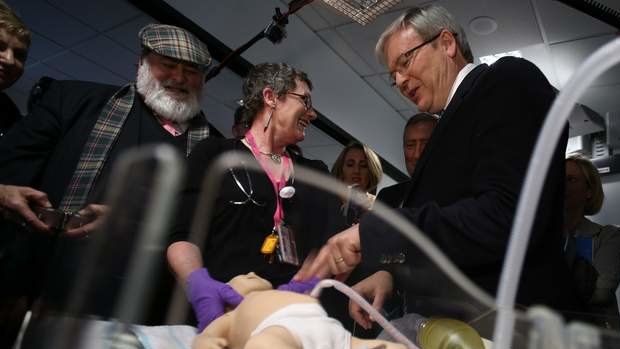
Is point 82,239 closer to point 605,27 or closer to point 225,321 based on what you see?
point 225,321

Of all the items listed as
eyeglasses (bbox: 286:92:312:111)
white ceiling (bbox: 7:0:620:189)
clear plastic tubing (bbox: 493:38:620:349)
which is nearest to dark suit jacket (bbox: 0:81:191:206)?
eyeglasses (bbox: 286:92:312:111)

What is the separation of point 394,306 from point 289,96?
0.46 meters

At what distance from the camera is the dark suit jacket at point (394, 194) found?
68 centimetres

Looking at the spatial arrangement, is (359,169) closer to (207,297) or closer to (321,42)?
(207,297)

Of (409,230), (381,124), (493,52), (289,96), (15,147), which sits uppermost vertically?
(493,52)

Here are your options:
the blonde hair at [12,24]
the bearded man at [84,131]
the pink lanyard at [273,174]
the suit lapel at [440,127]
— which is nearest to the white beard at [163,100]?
the bearded man at [84,131]

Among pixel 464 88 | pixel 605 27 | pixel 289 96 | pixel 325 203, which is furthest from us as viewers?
pixel 605 27

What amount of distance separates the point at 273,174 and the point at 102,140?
0.48 meters

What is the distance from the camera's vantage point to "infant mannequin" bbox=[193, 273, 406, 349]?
42cm

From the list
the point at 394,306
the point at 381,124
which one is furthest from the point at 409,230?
the point at 381,124

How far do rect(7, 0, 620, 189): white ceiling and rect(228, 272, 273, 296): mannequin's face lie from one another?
2108mm

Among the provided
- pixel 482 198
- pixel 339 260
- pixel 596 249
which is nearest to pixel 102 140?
pixel 339 260

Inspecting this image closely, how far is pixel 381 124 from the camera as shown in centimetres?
442

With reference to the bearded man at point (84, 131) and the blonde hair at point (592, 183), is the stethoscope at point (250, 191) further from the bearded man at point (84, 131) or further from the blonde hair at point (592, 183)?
the blonde hair at point (592, 183)
